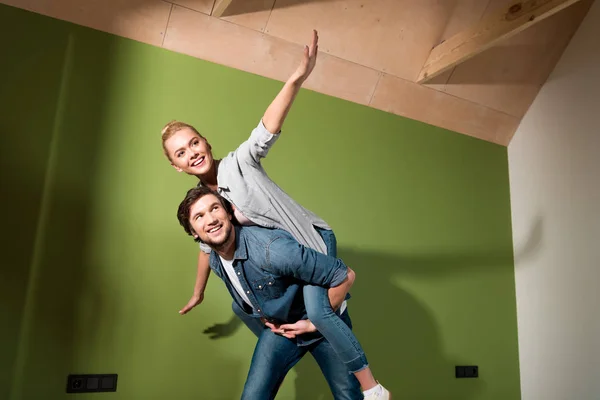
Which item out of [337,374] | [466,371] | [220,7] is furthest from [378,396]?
[220,7]

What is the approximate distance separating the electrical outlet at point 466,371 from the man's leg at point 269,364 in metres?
1.71

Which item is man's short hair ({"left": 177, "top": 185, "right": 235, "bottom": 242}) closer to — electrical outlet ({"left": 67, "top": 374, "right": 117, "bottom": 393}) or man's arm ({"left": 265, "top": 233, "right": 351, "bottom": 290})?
man's arm ({"left": 265, "top": 233, "right": 351, "bottom": 290})

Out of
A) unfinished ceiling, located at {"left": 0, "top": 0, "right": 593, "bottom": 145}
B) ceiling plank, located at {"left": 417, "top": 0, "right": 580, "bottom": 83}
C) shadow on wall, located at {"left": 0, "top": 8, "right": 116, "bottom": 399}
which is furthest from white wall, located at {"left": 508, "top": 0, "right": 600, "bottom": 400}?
shadow on wall, located at {"left": 0, "top": 8, "right": 116, "bottom": 399}

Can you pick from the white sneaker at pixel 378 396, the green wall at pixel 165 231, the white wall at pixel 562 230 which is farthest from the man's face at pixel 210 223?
the white wall at pixel 562 230

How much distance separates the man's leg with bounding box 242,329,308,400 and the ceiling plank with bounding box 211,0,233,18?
1641mm

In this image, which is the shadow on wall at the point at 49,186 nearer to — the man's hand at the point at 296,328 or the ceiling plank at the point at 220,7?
the ceiling plank at the point at 220,7

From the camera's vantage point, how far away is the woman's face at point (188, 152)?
1.61m

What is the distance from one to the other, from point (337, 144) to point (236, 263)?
5.27 feet

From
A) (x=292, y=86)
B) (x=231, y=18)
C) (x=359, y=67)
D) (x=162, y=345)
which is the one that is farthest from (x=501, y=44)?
(x=162, y=345)

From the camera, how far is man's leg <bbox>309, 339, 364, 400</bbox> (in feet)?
5.68

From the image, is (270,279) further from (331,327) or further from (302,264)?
(331,327)

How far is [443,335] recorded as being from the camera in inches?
122

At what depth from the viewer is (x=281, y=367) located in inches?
68.1

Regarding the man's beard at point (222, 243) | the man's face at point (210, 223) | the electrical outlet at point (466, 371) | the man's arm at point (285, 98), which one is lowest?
the electrical outlet at point (466, 371)
